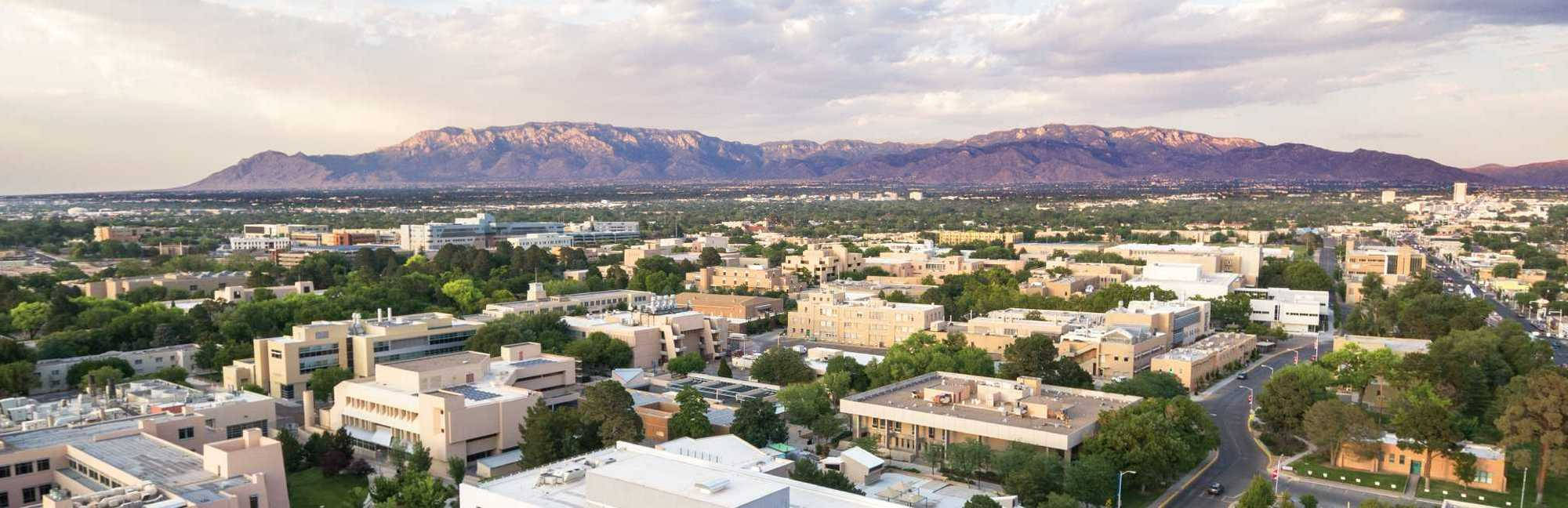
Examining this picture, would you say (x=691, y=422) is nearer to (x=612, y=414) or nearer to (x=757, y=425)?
(x=757, y=425)

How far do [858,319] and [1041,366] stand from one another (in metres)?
19.3

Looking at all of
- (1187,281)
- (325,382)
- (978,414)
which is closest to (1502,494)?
(978,414)

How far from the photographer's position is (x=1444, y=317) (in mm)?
57188

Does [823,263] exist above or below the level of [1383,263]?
above

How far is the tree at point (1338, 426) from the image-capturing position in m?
35.4

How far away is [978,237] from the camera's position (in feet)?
416

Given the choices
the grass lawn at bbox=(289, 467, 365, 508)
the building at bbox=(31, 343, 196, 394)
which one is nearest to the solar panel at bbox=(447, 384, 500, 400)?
the grass lawn at bbox=(289, 467, 365, 508)

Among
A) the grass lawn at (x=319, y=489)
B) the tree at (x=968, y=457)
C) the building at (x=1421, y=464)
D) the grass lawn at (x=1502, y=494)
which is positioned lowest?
the grass lawn at (x=319, y=489)

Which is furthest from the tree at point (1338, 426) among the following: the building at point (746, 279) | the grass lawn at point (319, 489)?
the building at point (746, 279)

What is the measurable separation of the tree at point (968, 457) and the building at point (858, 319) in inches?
1020

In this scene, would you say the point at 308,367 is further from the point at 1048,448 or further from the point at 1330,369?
the point at 1330,369

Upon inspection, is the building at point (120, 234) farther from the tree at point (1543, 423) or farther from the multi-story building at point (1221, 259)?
the tree at point (1543, 423)

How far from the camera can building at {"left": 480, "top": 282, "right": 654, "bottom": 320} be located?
210 ft

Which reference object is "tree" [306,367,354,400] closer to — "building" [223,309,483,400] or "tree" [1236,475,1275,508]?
"building" [223,309,483,400]
